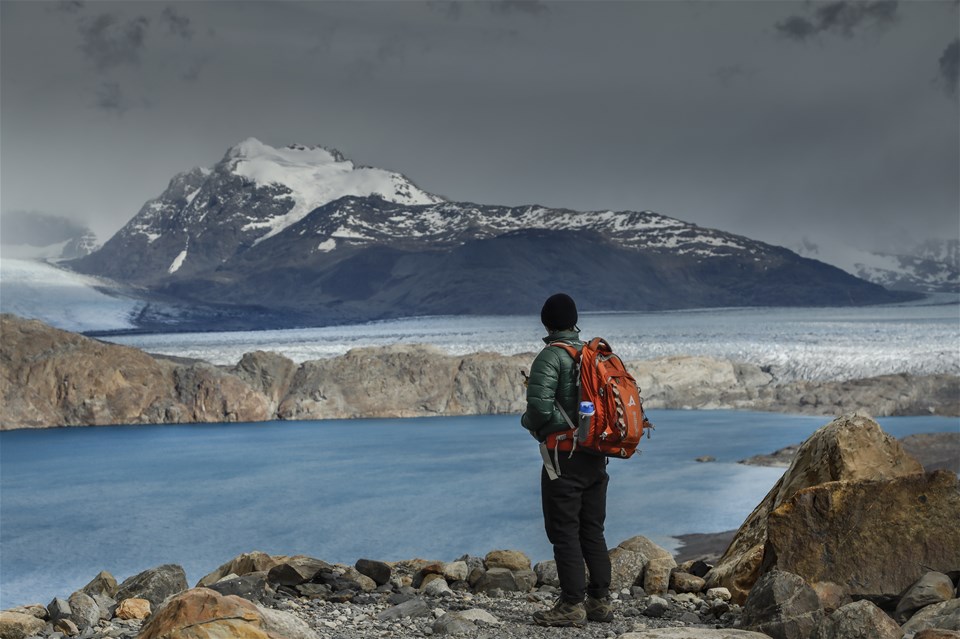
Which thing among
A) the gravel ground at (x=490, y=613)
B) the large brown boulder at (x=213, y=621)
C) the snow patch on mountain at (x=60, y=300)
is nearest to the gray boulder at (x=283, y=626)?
the large brown boulder at (x=213, y=621)

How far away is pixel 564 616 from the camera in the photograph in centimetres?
436

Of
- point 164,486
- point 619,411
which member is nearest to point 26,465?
point 164,486

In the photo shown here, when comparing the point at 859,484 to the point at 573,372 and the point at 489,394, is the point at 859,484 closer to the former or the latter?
the point at 573,372

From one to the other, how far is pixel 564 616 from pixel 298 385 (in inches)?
1120

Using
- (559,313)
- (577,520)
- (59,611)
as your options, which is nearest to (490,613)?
(577,520)

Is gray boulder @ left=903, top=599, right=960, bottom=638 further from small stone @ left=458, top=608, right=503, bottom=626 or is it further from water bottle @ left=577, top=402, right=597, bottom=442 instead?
small stone @ left=458, top=608, right=503, bottom=626

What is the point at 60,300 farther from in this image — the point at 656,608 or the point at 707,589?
the point at 656,608

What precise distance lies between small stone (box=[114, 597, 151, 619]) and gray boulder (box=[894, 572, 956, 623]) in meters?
3.52

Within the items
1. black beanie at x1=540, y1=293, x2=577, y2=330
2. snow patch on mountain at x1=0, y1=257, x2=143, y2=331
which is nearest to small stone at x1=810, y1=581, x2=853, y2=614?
black beanie at x1=540, y1=293, x2=577, y2=330

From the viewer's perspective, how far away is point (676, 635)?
362cm

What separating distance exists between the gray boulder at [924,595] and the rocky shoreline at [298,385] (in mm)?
24657

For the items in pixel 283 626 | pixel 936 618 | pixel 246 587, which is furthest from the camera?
pixel 246 587

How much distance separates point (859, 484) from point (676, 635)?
1472 millimetres

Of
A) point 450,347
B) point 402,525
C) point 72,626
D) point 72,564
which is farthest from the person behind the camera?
point 450,347
